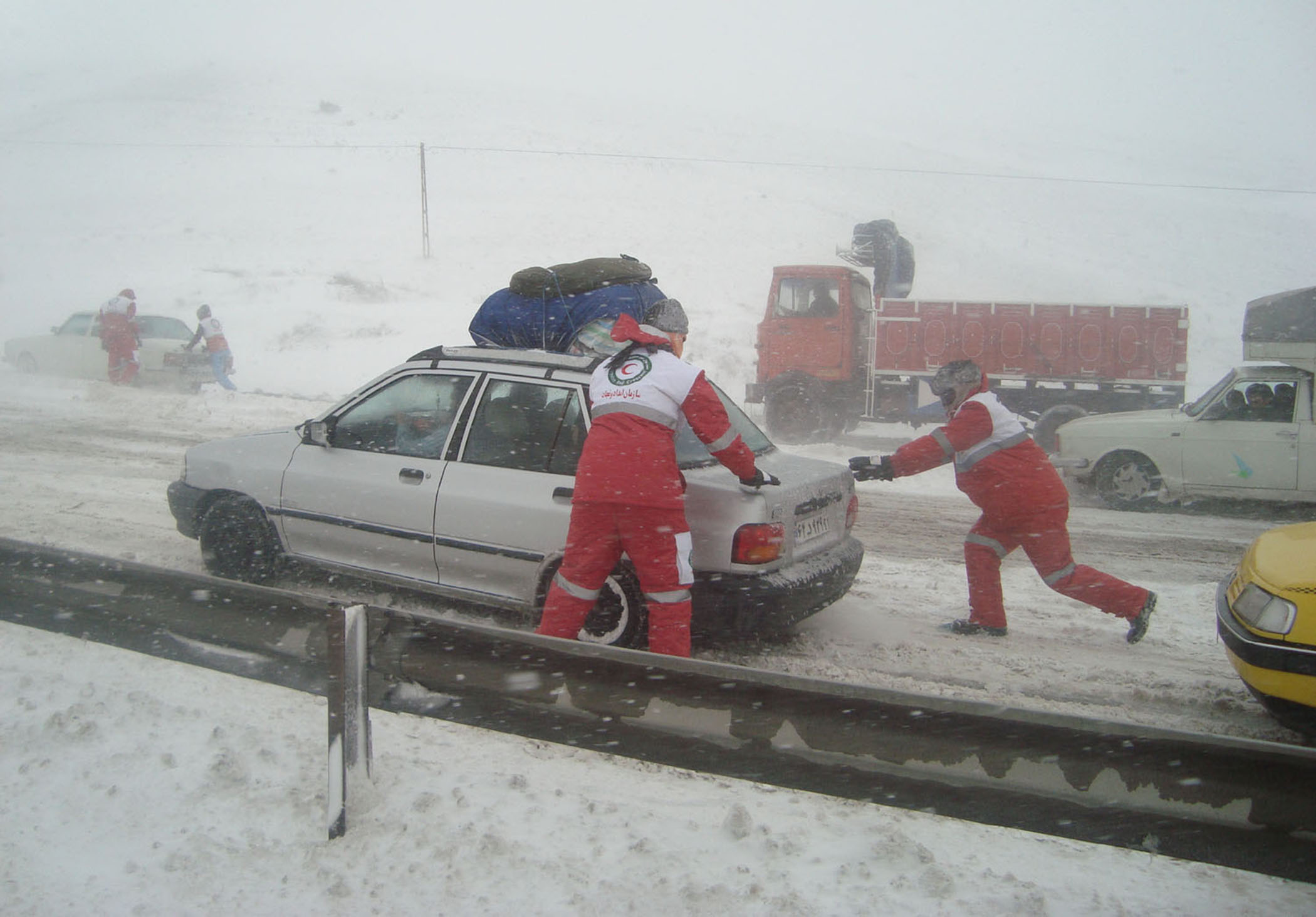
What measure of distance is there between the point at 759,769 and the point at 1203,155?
220 ft

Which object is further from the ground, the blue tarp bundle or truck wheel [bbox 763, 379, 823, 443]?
the blue tarp bundle

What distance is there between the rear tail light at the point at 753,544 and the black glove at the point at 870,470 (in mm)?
1054

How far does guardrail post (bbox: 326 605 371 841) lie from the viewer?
257cm

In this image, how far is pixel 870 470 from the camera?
5.01m

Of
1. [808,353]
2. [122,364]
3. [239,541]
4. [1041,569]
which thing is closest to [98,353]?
[122,364]

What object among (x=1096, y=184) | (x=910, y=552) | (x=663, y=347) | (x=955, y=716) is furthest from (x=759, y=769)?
(x=1096, y=184)

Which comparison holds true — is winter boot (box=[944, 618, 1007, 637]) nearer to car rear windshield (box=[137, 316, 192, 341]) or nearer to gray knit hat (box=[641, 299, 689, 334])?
gray knit hat (box=[641, 299, 689, 334])

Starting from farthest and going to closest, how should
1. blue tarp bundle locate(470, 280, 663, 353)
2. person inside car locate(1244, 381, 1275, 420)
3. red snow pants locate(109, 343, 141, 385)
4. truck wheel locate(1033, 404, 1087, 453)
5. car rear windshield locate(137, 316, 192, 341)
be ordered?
car rear windshield locate(137, 316, 192, 341)
red snow pants locate(109, 343, 141, 385)
truck wheel locate(1033, 404, 1087, 453)
person inside car locate(1244, 381, 1275, 420)
blue tarp bundle locate(470, 280, 663, 353)

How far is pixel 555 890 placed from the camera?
8.48 feet

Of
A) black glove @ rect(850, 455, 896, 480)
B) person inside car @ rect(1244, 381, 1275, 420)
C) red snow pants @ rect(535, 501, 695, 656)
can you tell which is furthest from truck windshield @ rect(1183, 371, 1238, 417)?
red snow pants @ rect(535, 501, 695, 656)

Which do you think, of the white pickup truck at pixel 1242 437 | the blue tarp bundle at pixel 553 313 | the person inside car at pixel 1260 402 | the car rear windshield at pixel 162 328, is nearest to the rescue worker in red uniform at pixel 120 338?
the car rear windshield at pixel 162 328

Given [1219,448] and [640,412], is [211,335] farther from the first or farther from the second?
[1219,448]

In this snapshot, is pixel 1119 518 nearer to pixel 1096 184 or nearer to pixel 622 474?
pixel 622 474

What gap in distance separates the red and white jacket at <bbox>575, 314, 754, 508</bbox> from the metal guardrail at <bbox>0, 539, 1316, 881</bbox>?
4.13ft
